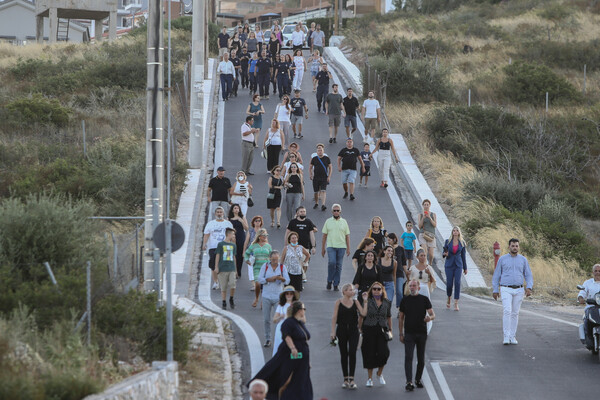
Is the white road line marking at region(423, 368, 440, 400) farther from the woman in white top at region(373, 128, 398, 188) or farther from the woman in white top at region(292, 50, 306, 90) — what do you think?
the woman in white top at region(292, 50, 306, 90)

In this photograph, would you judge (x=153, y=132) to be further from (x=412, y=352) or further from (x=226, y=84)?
(x=226, y=84)

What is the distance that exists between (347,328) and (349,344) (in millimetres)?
209

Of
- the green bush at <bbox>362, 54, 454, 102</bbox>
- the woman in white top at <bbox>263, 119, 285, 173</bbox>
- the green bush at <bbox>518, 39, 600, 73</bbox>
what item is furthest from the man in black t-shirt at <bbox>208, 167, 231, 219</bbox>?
the green bush at <bbox>518, 39, 600, 73</bbox>

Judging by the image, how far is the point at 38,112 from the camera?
107ft

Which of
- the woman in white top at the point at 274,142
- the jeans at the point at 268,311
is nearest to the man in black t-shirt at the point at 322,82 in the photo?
the woman in white top at the point at 274,142

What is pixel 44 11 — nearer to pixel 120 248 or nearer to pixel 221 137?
pixel 221 137

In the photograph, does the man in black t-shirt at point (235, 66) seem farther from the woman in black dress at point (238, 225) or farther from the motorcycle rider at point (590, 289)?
the motorcycle rider at point (590, 289)

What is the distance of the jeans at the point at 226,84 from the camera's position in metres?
34.4

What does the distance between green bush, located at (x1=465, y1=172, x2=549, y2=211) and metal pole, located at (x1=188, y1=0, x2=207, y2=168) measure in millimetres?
7428

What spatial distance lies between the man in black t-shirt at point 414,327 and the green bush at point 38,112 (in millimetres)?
22148

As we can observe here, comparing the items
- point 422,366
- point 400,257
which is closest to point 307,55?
point 400,257

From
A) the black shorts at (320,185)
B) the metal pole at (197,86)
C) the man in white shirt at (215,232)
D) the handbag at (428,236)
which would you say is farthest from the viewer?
the metal pole at (197,86)

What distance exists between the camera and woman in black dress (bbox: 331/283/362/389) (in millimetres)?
12398

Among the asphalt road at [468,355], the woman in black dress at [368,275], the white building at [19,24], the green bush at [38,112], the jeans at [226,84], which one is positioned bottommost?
the asphalt road at [468,355]
